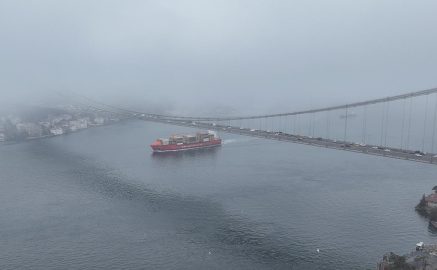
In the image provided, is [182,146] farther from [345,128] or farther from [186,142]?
[345,128]

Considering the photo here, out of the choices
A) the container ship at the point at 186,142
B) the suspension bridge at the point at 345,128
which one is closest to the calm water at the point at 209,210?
the suspension bridge at the point at 345,128

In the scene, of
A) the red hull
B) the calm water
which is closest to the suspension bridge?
the red hull

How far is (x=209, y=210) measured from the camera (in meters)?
22.2

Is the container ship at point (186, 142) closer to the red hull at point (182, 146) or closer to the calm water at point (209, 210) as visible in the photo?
the red hull at point (182, 146)

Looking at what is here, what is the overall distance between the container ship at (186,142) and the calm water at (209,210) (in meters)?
2.87

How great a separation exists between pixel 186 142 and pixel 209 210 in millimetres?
18813

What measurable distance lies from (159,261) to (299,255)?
506 centimetres

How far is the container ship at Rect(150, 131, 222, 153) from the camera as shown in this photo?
1529 inches

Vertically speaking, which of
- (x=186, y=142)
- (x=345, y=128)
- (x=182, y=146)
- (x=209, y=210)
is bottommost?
(x=209, y=210)

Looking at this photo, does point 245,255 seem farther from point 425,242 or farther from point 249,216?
point 425,242

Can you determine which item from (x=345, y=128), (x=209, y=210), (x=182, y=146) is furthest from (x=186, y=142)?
(x=209, y=210)

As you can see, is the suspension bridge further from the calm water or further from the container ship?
the calm water

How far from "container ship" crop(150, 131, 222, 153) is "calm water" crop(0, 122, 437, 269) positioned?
2.87 meters

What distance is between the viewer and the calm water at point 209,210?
17.3 metres
